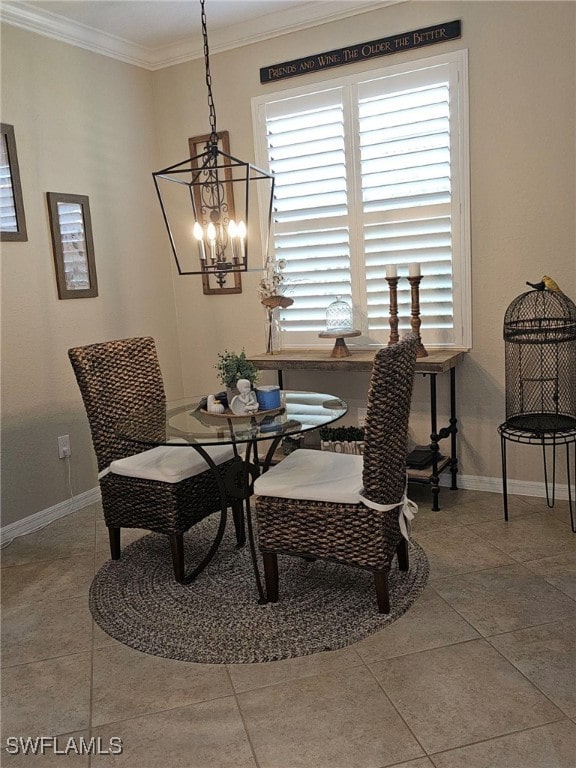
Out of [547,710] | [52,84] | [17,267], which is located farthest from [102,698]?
[52,84]

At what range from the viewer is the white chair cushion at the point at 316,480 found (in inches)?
98.1

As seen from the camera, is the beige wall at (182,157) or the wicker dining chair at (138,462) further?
the beige wall at (182,157)

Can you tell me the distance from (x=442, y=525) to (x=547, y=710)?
55.8 inches

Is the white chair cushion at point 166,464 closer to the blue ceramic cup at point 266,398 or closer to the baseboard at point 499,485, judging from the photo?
the blue ceramic cup at point 266,398

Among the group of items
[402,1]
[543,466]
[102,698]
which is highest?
[402,1]

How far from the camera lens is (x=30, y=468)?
3.64m

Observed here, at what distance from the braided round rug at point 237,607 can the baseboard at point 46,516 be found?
0.71 m

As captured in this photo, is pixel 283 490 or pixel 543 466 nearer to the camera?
pixel 283 490

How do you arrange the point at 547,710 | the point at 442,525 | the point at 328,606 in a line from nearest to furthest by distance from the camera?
1. the point at 547,710
2. the point at 328,606
3. the point at 442,525

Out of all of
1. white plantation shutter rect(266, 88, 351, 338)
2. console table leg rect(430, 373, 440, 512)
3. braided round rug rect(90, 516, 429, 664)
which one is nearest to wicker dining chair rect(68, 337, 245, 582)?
braided round rug rect(90, 516, 429, 664)

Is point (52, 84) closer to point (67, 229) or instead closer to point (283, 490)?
point (67, 229)

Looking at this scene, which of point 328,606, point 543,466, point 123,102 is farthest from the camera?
point 123,102

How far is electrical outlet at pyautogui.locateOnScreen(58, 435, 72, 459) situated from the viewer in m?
3.82

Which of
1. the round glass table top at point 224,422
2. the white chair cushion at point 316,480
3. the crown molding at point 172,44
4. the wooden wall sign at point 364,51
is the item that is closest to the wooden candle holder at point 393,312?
the round glass table top at point 224,422
